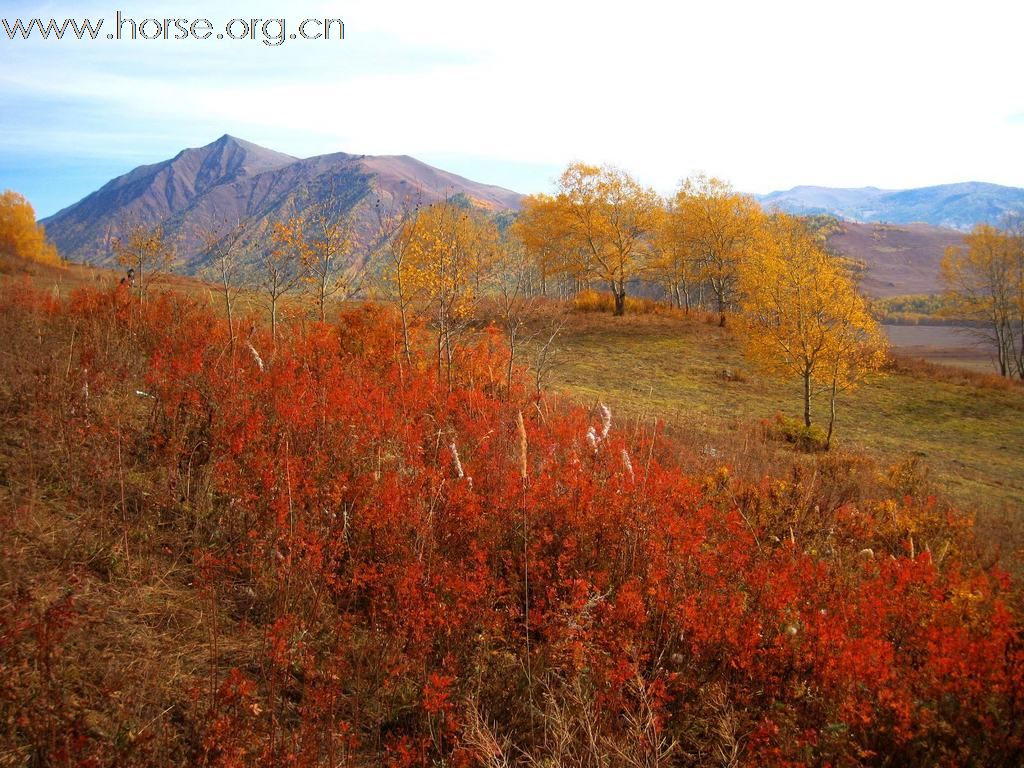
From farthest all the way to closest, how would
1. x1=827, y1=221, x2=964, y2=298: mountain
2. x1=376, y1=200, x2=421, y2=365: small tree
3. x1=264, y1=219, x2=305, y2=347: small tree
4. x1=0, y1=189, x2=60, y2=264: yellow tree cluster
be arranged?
x1=827, y1=221, x2=964, y2=298: mountain, x1=0, y1=189, x2=60, y2=264: yellow tree cluster, x1=264, y1=219, x2=305, y2=347: small tree, x1=376, y1=200, x2=421, y2=365: small tree

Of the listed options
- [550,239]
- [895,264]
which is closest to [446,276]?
[550,239]

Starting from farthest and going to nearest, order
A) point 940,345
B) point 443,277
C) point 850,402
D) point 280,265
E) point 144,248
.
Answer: point 940,345 < point 850,402 < point 144,248 < point 280,265 < point 443,277

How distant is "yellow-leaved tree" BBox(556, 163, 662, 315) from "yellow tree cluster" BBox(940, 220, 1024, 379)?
78.0ft

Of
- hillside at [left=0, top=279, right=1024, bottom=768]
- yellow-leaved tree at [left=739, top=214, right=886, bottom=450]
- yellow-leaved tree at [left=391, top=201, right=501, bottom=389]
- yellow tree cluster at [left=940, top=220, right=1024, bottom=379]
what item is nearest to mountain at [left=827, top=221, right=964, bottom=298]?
yellow tree cluster at [left=940, top=220, right=1024, bottom=379]

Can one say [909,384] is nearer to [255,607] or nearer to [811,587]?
[811,587]

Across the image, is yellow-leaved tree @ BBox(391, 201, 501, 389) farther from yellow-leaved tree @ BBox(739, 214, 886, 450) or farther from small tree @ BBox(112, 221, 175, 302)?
yellow-leaved tree @ BBox(739, 214, 886, 450)

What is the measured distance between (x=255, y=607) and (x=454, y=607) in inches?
56.8

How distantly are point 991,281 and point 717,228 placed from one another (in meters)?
21.2

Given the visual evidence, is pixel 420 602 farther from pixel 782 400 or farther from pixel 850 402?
pixel 850 402

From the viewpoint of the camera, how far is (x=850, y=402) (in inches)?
952

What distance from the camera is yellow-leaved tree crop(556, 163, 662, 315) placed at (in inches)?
1485

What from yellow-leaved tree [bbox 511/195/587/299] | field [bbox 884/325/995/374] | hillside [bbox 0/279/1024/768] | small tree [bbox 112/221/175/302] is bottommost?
field [bbox 884/325/995/374]

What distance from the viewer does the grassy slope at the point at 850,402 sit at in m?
15.9

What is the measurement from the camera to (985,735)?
2.96m
